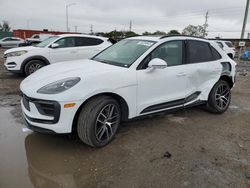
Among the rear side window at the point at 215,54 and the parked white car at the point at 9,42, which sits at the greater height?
the rear side window at the point at 215,54

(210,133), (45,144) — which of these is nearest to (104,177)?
(45,144)

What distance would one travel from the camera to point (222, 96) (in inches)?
195

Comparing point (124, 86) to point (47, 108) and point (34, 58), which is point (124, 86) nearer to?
point (47, 108)

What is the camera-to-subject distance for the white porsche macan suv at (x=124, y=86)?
9.81 feet

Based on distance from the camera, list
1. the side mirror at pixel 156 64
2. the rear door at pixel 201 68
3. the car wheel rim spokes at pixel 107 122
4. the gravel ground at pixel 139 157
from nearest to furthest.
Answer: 1. the gravel ground at pixel 139 157
2. the car wheel rim spokes at pixel 107 122
3. the side mirror at pixel 156 64
4. the rear door at pixel 201 68

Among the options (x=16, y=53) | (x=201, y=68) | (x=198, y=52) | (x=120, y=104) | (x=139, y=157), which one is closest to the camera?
(x=139, y=157)

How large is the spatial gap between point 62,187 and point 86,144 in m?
0.87

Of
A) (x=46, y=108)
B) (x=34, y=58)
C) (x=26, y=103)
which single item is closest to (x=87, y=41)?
(x=34, y=58)

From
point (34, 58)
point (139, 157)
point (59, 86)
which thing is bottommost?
point (139, 157)

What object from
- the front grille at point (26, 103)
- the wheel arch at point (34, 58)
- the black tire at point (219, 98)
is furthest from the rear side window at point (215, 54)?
the wheel arch at point (34, 58)

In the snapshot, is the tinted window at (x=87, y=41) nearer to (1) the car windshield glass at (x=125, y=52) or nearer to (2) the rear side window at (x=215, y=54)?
(1) the car windshield glass at (x=125, y=52)

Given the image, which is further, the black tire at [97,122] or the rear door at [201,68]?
the rear door at [201,68]

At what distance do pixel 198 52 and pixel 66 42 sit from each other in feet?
18.0

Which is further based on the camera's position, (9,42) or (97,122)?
(9,42)
